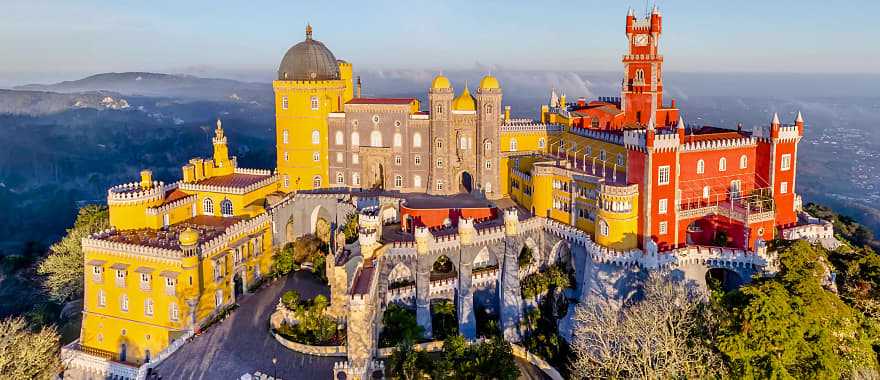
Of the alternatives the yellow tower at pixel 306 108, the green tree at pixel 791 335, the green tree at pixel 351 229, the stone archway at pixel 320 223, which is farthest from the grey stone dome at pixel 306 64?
the green tree at pixel 791 335

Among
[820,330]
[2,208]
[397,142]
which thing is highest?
[397,142]

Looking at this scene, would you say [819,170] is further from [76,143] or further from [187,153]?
[76,143]

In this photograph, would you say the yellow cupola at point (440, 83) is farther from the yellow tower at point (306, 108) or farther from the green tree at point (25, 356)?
the green tree at point (25, 356)

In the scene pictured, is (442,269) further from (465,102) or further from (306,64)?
(306,64)

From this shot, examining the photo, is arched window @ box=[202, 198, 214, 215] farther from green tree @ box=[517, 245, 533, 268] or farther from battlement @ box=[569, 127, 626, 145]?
battlement @ box=[569, 127, 626, 145]

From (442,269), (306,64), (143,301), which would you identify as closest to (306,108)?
(306,64)

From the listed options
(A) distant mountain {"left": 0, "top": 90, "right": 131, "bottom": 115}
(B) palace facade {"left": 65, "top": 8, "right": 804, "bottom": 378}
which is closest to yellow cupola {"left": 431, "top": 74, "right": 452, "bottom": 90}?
(B) palace facade {"left": 65, "top": 8, "right": 804, "bottom": 378}

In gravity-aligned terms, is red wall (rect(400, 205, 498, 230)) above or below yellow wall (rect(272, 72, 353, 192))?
below

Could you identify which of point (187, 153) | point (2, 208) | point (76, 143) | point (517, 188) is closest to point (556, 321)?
point (517, 188)
